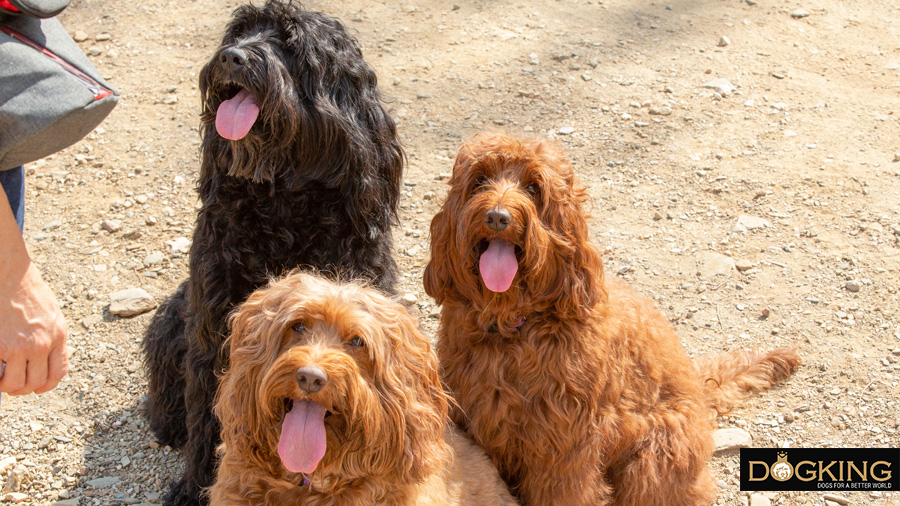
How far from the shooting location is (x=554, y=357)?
305 centimetres

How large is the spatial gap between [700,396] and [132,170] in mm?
4137

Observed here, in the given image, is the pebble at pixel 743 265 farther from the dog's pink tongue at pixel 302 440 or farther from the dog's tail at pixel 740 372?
the dog's pink tongue at pixel 302 440

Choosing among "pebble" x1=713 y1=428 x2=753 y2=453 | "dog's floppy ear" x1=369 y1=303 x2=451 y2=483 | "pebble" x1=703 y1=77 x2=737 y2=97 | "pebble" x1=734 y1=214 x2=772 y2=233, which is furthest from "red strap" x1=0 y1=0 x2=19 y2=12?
"pebble" x1=703 y1=77 x2=737 y2=97

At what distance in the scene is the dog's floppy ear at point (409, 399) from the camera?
2520mm

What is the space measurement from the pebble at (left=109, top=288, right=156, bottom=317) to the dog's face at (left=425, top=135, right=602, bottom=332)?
7.42 ft

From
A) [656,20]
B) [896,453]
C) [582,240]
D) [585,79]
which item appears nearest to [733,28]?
[656,20]

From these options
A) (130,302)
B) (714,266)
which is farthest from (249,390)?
(714,266)

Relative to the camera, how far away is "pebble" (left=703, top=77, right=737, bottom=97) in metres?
6.43

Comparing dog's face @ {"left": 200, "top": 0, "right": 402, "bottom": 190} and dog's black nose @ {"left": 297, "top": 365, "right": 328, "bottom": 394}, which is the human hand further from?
dog's face @ {"left": 200, "top": 0, "right": 402, "bottom": 190}

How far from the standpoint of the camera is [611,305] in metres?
3.33

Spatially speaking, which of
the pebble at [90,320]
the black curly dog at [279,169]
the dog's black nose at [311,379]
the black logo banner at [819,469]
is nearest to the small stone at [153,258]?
the pebble at [90,320]

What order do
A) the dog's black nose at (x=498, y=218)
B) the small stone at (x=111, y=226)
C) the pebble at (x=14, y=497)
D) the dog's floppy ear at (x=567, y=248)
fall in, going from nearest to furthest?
the dog's black nose at (x=498, y=218), the dog's floppy ear at (x=567, y=248), the pebble at (x=14, y=497), the small stone at (x=111, y=226)

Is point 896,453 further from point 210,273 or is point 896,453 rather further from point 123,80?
point 123,80

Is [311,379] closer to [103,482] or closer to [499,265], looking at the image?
[499,265]
